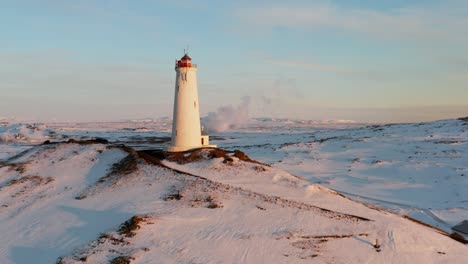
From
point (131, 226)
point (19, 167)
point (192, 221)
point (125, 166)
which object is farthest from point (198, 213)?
point (19, 167)

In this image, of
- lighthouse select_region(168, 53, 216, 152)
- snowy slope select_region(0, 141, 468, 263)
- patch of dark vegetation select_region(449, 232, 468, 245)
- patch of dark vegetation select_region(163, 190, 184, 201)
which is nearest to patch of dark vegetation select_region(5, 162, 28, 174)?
snowy slope select_region(0, 141, 468, 263)

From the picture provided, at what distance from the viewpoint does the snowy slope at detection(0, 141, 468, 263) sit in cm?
2191

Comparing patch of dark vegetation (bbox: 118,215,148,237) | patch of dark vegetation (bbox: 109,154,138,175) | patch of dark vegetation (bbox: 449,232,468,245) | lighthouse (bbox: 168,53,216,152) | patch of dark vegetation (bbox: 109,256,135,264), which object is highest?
lighthouse (bbox: 168,53,216,152)

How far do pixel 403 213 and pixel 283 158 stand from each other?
108 feet

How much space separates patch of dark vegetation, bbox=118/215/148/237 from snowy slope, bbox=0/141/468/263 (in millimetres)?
87

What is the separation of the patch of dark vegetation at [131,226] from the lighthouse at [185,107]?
19814 mm

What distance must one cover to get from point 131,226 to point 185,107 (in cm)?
2169

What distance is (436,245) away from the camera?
24672 mm

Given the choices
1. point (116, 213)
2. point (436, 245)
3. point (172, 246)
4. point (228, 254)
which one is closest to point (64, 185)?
point (116, 213)

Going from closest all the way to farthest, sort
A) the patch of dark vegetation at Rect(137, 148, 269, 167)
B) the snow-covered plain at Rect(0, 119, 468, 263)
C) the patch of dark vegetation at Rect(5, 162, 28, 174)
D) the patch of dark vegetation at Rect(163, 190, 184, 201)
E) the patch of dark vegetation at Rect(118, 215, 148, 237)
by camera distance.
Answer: the snow-covered plain at Rect(0, 119, 468, 263)
the patch of dark vegetation at Rect(118, 215, 148, 237)
the patch of dark vegetation at Rect(163, 190, 184, 201)
the patch of dark vegetation at Rect(5, 162, 28, 174)
the patch of dark vegetation at Rect(137, 148, 269, 167)

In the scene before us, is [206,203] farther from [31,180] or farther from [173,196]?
[31,180]

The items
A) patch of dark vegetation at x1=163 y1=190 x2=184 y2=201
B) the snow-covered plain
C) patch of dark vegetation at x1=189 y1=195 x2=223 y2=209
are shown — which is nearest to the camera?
the snow-covered plain

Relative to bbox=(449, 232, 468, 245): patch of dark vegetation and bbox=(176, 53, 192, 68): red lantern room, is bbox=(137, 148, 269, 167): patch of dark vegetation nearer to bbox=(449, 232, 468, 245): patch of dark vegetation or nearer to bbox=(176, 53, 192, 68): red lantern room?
bbox=(176, 53, 192, 68): red lantern room

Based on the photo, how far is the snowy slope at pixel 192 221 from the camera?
71.9ft
